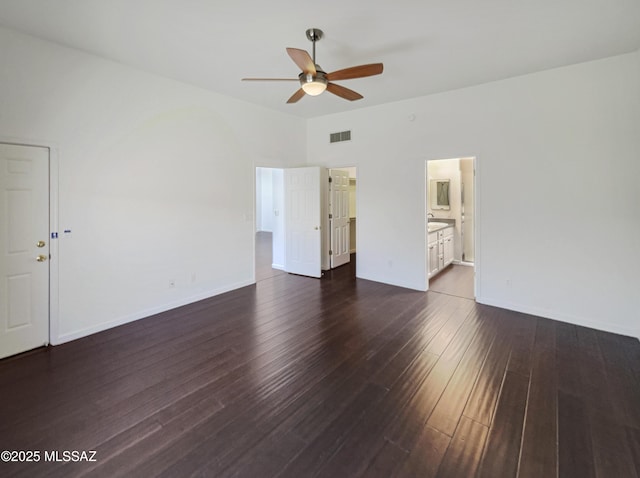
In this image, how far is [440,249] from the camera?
6.00 m

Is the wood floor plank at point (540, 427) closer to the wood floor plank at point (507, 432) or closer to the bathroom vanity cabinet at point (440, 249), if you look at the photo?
the wood floor plank at point (507, 432)

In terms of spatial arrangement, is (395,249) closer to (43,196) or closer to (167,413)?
(167,413)

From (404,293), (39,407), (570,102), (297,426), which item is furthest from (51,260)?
(570,102)

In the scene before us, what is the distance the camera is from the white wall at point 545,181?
131 inches

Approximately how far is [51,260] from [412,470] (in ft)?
12.4

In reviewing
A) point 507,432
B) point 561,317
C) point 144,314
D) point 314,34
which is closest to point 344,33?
point 314,34

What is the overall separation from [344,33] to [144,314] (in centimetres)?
403

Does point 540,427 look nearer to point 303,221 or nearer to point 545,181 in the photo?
point 545,181

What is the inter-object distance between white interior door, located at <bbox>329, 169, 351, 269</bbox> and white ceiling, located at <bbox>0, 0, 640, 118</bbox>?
99.5 inches

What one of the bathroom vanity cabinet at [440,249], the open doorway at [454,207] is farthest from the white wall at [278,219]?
the open doorway at [454,207]

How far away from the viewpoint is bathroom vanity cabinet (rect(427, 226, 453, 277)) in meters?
5.50

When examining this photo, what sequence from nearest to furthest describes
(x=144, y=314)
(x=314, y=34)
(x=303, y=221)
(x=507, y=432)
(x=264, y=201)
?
(x=507, y=432) → (x=314, y=34) → (x=144, y=314) → (x=303, y=221) → (x=264, y=201)

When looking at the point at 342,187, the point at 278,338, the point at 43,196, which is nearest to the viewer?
the point at 43,196

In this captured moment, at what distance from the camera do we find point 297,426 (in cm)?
202
